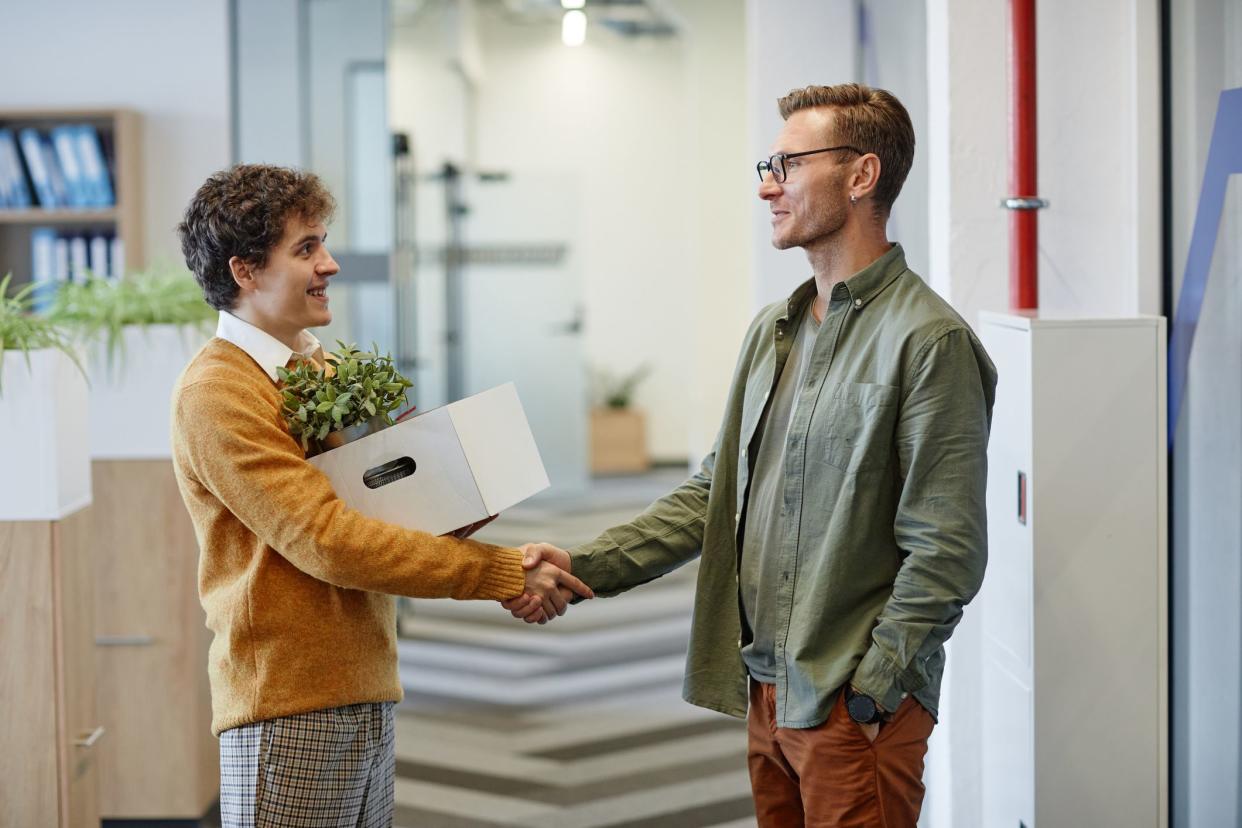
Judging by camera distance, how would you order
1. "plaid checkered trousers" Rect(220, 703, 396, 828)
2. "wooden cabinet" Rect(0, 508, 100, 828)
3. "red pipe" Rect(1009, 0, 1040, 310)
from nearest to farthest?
"plaid checkered trousers" Rect(220, 703, 396, 828)
"red pipe" Rect(1009, 0, 1040, 310)
"wooden cabinet" Rect(0, 508, 100, 828)

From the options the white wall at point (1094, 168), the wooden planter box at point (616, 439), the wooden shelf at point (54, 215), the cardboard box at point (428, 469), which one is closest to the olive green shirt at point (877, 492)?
the cardboard box at point (428, 469)

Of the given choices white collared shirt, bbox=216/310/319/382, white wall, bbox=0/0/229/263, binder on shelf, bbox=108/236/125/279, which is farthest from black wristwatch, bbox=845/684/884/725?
white wall, bbox=0/0/229/263

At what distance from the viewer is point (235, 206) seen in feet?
6.08

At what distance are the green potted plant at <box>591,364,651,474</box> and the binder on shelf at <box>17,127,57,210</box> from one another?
5.08m

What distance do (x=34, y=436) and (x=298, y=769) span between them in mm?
1322

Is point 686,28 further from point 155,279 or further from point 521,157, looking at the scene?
point 155,279

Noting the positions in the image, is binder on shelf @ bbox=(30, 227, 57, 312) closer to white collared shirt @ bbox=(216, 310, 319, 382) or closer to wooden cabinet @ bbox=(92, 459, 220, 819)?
wooden cabinet @ bbox=(92, 459, 220, 819)

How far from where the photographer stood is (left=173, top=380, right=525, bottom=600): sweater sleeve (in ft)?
5.78

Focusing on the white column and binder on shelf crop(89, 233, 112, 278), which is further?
binder on shelf crop(89, 233, 112, 278)

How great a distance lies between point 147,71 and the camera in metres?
6.29

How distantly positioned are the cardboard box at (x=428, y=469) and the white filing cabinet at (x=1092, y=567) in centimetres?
92

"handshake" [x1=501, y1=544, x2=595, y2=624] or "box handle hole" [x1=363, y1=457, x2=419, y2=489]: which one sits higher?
"box handle hole" [x1=363, y1=457, x2=419, y2=489]

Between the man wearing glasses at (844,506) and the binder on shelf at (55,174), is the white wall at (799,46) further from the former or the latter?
the binder on shelf at (55,174)

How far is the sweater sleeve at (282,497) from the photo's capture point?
69.4 inches
